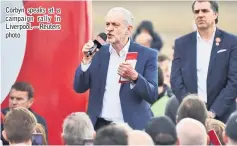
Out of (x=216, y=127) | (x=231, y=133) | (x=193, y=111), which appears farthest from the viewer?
(x=216, y=127)

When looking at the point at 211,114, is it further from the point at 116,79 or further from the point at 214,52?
the point at 116,79

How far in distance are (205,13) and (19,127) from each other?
9.34ft

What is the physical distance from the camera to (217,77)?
39.0 ft

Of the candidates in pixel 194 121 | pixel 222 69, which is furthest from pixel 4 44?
pixel 194 121

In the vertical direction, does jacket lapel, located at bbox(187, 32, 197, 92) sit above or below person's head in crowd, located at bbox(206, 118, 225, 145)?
above

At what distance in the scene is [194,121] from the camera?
384 inches

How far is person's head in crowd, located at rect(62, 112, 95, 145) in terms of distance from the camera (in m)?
9.72

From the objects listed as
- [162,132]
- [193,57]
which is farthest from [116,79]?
[162,132]

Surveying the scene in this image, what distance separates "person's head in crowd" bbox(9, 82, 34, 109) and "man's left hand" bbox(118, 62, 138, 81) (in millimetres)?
1474

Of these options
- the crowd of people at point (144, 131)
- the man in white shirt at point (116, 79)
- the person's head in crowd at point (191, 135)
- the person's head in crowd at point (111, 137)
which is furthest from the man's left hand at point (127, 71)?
the person's head in crowd at point (111, 137)

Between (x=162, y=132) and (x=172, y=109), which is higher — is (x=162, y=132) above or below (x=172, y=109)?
above

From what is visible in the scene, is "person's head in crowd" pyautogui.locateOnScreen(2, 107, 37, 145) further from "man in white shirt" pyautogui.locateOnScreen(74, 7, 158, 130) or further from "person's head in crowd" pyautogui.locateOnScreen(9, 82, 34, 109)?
"person's head in crowd" pyautogui.locateOnScreen(9, 82, 34, 109)

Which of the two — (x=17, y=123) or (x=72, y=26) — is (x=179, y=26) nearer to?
(x=72, y=26)

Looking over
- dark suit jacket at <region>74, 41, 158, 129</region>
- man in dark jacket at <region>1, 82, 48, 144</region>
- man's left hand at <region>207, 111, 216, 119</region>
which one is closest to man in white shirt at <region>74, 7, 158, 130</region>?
dark suit jacket at <region>74, 41, 158, 129</region>
